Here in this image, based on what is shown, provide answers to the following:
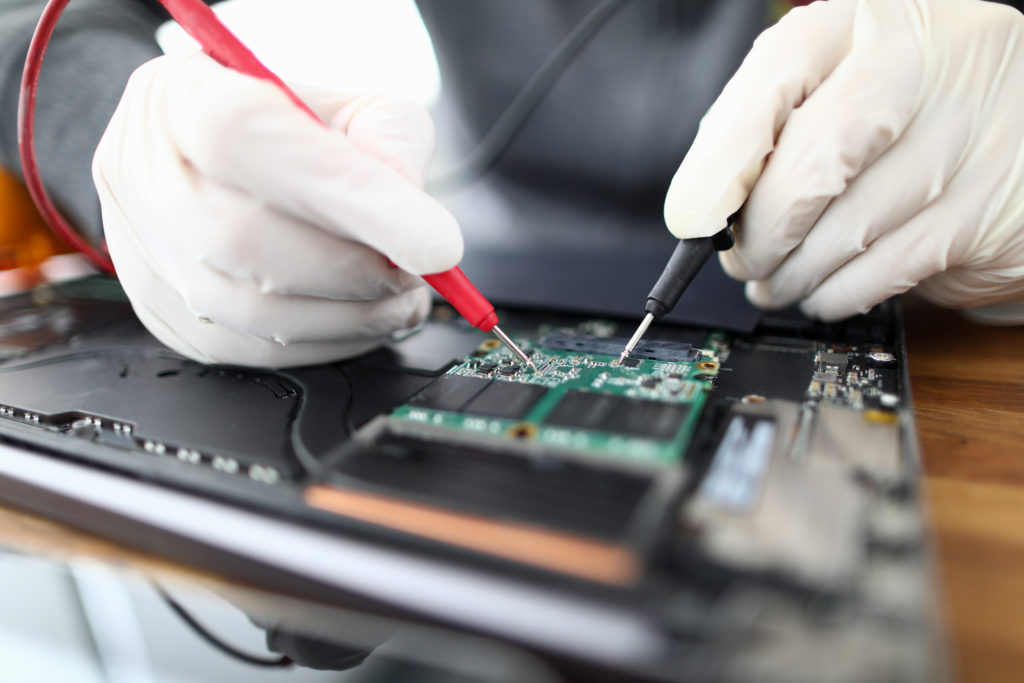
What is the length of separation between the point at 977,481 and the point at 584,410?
0.34 metres

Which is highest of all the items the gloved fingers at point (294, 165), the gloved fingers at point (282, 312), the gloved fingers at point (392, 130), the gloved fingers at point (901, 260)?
the gloved fingers at point (901, 260)

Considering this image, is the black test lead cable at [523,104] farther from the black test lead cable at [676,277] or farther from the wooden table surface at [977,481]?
the wooden table surface at [977,481]

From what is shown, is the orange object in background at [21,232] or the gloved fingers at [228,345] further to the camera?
the orange object in background at [21,232]

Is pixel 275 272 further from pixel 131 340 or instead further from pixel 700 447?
pixel 700 447

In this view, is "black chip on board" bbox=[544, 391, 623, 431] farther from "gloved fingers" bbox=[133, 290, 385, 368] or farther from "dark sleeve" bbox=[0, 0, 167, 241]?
"dark sleeve" bbox=[0, 0, 167, 241]

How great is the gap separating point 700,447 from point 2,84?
1.27m

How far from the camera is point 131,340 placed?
831 mm

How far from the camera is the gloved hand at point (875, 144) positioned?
2.09ft

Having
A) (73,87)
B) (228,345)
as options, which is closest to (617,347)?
(228,345)

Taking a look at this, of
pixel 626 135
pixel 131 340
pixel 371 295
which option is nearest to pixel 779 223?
pixel 371 295

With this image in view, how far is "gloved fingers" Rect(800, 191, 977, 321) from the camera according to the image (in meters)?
0.69

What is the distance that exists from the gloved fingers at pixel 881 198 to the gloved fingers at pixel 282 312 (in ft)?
1.58

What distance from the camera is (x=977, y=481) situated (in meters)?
0.51

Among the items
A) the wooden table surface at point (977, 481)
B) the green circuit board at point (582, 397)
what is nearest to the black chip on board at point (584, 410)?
the green circuit board at point (582, 397)
